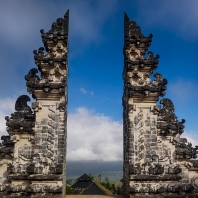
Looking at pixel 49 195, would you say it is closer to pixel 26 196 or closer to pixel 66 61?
pixel 26 196

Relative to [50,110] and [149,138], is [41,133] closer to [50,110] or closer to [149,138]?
[50,110]

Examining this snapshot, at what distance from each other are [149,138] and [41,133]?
3951 millimetres

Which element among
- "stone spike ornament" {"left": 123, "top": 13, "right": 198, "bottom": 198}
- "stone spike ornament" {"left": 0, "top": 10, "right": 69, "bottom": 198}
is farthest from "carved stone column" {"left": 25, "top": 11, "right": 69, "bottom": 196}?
"stone spike ornament" {"left": 123, "top": 13, "right": 198, "bottom": 198}

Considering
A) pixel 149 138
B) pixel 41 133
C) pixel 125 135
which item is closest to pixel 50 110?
pixel 41 133

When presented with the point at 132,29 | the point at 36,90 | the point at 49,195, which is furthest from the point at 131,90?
the point at 49,195

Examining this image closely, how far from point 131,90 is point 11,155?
201 inches

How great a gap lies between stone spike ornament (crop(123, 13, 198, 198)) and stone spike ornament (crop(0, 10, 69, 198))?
2.44 m

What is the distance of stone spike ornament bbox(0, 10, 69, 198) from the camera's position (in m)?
8.73

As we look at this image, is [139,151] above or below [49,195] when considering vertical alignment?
above

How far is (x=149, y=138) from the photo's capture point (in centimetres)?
933

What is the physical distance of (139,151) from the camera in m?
9.20

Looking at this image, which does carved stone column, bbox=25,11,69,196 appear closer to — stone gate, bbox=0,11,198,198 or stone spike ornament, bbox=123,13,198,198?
stone gate, bbox=0,11,198,198

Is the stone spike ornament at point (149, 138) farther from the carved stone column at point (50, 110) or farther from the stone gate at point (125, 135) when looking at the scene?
the carved stone column at point (50, 110)

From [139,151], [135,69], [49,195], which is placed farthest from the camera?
[135,69]
